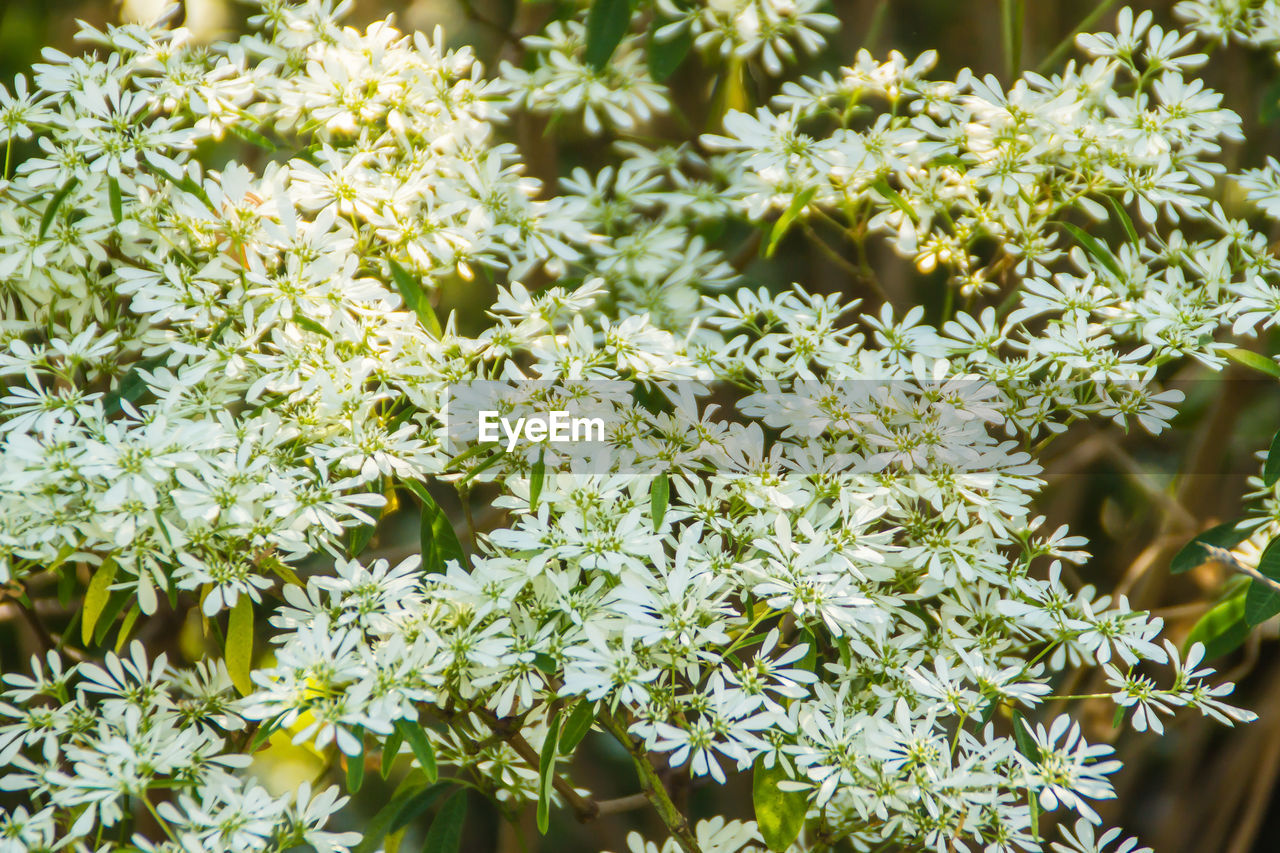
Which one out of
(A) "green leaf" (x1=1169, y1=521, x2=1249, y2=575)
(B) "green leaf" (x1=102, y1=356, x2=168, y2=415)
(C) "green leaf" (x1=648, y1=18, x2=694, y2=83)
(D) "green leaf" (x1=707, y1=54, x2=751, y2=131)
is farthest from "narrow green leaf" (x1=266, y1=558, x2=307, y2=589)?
(D) "green leaf" (x1=707, y1=54, x2=751, y2=131)

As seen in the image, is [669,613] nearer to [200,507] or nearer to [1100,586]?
[200,507]

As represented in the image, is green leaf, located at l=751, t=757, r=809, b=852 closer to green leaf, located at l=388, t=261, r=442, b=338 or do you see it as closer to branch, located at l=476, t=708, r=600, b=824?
branch, located at l=476, t=708, r=600, b=824

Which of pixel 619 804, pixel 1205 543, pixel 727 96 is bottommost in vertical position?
pixel 619 804

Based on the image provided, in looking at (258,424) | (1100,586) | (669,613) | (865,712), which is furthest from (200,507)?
(1100,586)

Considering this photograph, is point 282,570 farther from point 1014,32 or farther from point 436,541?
point 1014,32

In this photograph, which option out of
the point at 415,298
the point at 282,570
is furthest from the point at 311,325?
the point at 282,570
